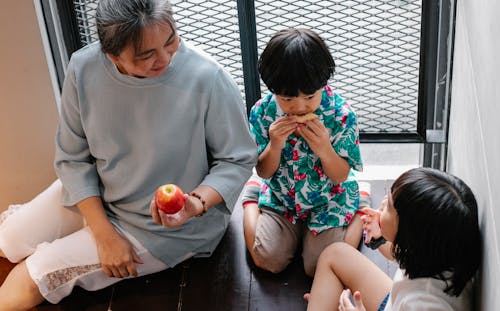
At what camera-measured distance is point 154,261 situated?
1.63 metres

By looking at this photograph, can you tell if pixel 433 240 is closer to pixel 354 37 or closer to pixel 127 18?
pixel 127 18

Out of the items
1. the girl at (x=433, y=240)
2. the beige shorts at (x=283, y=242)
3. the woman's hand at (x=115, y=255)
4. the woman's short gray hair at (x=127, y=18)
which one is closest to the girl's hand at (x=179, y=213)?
the woman's hand at (x=115, y=255)

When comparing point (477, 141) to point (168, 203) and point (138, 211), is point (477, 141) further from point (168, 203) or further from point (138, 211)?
point (138, 211)

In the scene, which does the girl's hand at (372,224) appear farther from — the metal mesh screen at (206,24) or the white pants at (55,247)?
the metal mesh screen at (206,24)

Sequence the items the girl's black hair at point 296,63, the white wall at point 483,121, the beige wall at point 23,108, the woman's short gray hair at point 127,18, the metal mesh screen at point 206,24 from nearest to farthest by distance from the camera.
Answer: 1. the white wall at point 483,121
2. the woman's short gray hair at point 127,18
3. the girl's black hair at point 296,63
4. the beige wall at point 23,108
5. the metal mesh screen at point 206,24

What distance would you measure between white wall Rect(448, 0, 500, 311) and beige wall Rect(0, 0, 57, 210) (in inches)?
44.4

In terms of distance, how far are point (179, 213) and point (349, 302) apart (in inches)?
16.4

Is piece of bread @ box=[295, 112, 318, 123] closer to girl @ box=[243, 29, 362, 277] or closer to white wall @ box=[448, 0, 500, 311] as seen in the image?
girl @ box=[243, 29, 362, 277]

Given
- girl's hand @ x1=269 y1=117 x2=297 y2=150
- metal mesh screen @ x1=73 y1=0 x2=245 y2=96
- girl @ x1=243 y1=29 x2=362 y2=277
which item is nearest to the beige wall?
metal mesh screen @ x1=73 y1=0 x2=245 y2=96

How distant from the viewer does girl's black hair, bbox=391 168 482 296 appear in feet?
3.59

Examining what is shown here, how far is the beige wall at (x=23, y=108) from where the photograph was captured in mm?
1779

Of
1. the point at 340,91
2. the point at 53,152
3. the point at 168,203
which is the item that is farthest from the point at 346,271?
the point at 53,152

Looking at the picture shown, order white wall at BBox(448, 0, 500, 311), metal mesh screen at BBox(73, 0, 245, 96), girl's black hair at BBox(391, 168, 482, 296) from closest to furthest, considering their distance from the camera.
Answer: white wall at BBox(448, 0, 500, 311) → girl's black hair at BBox(391, 168, 482, 296) → metal mesh screen at BBox(73, 0, 245, 96)

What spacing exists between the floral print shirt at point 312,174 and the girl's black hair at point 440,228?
1.36 ft
